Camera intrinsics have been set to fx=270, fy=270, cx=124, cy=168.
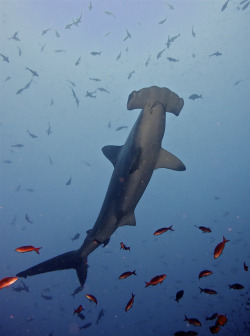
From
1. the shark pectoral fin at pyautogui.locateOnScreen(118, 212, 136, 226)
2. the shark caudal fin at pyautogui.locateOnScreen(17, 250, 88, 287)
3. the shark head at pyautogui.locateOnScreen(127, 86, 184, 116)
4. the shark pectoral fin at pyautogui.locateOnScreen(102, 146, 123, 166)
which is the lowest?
the shark caudal fin at pyautogui.locateOnScreen(17, 250, 88, 287)

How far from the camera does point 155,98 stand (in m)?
4.30

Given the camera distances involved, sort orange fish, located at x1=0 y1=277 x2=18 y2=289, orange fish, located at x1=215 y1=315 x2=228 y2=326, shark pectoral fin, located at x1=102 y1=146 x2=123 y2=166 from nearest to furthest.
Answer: orange fish, located at x1=0 y1=277 x2=18 y2=289 → shark pectoral fin, located at x1=102 y1=146 x2=123 y2=166 → orange fish, located at x1=215 y1=315 x2=228 y2=326

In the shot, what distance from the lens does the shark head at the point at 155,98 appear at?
4.34m

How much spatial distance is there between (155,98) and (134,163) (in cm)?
109

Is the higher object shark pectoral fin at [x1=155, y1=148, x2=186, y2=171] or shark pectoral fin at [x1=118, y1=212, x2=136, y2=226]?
shark pectoral fin at [x1=155, y1=148, x2=186, y2=171]

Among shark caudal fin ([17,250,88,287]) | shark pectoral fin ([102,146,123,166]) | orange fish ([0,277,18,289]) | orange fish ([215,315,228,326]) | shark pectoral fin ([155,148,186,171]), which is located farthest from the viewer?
shark caudal fin ([17,250,88,287])

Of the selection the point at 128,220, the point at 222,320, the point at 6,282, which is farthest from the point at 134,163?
the point at 222,320

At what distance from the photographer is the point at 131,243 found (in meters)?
65.5

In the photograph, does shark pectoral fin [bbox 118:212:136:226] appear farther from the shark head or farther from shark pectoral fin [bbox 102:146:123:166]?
the shark head

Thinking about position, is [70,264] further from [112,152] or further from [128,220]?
[112,152]

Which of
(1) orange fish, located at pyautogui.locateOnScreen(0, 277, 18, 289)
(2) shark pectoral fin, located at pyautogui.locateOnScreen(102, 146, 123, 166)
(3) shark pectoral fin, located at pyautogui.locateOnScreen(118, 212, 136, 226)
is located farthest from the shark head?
(1) orange fish, located at pyautogui.locateOnScreen(0, 277, 18, 289)

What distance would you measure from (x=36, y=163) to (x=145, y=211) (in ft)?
103

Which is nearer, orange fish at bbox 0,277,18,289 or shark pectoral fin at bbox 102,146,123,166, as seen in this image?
orange fish at bbox 0,277,18,289

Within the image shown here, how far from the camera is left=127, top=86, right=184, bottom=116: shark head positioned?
14.2ft
